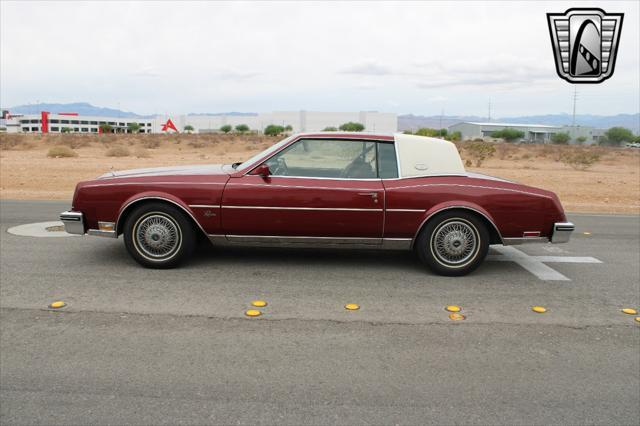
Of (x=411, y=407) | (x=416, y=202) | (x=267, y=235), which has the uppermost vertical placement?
(x=416, y=202)

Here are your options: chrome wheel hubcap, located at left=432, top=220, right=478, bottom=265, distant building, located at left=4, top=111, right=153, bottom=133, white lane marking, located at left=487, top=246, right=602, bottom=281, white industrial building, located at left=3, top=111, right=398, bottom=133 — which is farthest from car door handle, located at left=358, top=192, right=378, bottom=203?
distant building, located at left=4, top=111, right=153, bottom=133

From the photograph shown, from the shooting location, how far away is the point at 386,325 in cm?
459

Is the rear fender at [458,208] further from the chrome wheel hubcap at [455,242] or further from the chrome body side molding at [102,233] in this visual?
the chrome body side molding at [102,233]

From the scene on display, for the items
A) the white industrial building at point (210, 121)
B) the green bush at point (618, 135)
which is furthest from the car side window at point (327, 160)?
the white industrial building at point (210, 121)

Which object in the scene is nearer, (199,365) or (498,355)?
(199,365)

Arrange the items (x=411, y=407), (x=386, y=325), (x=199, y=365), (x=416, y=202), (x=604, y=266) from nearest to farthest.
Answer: (x=411, y=407) < (x=199, y=365) < (x=386, y=325) < (x=416, y=202) < (x=604, y=266)

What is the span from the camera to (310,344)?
418cm

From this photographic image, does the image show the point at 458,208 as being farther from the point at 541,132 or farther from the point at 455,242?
the point at 541,132

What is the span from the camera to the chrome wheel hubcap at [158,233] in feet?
19.6

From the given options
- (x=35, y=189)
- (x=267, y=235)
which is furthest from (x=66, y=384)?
(x=35, y=189)

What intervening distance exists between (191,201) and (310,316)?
1.94m

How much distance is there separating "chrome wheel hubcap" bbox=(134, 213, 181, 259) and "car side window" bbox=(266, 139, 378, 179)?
1.19 meters

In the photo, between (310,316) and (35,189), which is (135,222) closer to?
(310,316)

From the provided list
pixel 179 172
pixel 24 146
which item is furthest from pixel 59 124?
pixel 179 172
